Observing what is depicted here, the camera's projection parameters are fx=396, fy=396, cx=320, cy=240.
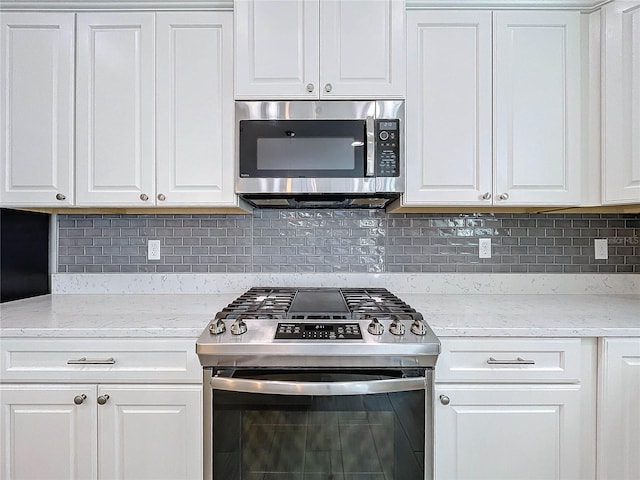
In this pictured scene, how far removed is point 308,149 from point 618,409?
1.46m

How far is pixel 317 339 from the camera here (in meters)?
1.24

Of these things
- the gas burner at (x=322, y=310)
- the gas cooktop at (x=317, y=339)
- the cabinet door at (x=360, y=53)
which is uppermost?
the cabinet door at (x=360, y=53)

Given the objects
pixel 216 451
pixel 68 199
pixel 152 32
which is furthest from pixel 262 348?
pixel 152 32

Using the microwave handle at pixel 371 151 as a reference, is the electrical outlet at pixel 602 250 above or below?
below

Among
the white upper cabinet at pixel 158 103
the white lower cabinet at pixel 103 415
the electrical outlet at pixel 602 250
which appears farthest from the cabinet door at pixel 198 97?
the electrical outlet at pixel 602 250

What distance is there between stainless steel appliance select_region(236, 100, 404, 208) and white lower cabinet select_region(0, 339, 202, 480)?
745 millimetres

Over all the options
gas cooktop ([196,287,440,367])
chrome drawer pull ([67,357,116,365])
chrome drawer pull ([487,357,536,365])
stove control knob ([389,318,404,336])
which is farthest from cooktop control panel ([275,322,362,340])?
chrome drawer pull ([67,357,116,365])

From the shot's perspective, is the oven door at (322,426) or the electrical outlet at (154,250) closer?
the oven door at (322,426)

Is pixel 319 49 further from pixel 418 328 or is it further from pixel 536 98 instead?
pixel 418 328

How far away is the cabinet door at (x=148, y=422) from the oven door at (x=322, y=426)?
0.42 ft

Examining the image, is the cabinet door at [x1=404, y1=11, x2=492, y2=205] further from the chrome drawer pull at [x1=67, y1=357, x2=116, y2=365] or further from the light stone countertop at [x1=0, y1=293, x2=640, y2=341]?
the chrome drawer pull at [x1=67, y1=357, x2=116, y2=365]

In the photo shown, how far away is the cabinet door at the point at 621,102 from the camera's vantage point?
1594 millimetres

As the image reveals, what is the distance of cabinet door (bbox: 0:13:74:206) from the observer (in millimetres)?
1688

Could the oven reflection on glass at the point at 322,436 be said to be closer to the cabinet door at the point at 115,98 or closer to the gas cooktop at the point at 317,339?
the gas cooktop at the point at 317,339
